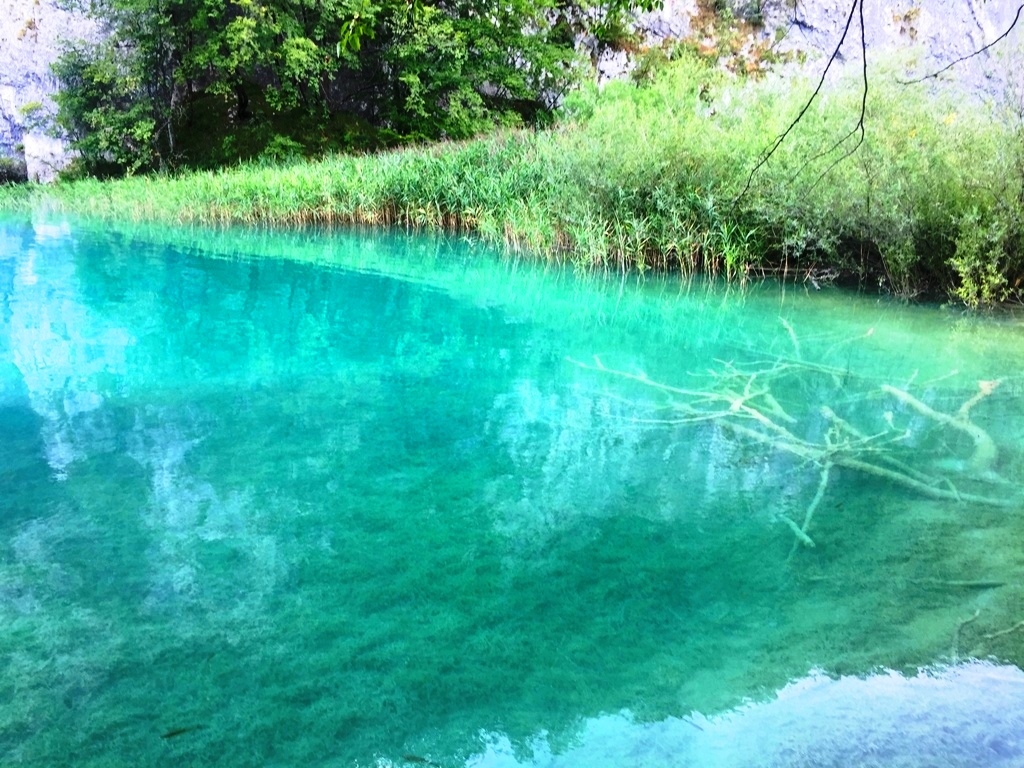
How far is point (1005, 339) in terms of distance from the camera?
7008 mm

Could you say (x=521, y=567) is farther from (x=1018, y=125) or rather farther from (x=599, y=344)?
(x=1018, y=125)

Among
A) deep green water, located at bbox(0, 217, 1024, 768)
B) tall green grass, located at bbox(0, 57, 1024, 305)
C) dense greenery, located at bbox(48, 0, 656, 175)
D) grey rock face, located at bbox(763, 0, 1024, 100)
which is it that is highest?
grey rock face, located at bbox(763, 0, 1024, 100)

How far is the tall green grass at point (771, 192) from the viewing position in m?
8.09

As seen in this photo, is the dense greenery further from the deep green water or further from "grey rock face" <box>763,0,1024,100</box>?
the deep green water

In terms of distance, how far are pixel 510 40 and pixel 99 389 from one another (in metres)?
20.1

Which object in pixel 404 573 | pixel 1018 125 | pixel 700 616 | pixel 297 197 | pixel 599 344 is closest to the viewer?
pixel 700 616

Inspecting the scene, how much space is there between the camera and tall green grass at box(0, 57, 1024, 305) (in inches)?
318

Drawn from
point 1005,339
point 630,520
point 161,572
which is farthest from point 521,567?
point 1005,339

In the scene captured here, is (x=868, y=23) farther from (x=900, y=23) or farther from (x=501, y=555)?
(x=501, y=555)

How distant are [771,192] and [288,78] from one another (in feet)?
53.0

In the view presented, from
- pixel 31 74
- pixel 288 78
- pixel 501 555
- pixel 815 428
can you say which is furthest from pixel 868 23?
pixel 501 555

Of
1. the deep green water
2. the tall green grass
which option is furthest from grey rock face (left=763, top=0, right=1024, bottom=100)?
the deep green water

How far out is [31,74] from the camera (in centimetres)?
2272

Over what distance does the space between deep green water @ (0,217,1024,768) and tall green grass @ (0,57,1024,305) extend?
7.95ft
